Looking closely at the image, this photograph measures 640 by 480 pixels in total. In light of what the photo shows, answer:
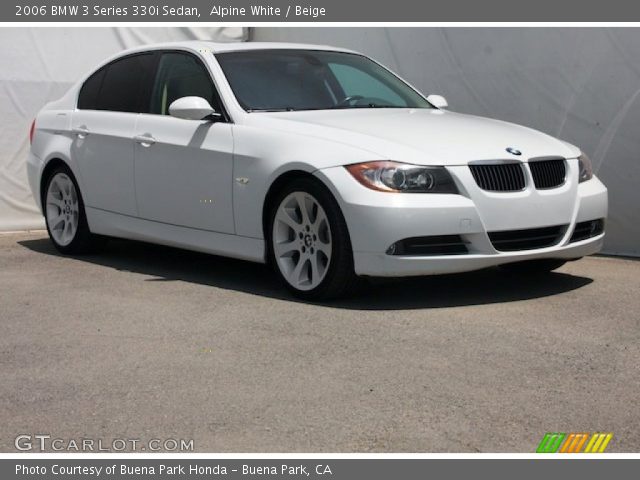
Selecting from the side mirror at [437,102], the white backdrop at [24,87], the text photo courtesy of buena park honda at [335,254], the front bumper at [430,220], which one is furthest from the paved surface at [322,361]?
the white backdrop at [24,87]

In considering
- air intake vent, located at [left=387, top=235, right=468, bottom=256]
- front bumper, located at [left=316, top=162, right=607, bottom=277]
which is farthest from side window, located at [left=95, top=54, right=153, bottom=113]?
air intake vent, located at [left=387, top=235, right=468, bottom=256]

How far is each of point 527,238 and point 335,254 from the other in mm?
1149

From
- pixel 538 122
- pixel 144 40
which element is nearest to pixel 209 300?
pixel 538 122

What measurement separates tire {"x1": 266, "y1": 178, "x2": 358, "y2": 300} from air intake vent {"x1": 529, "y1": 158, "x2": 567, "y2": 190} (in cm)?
124

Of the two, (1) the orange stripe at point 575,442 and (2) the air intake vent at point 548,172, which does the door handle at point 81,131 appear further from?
(1) the orange stripe at point 575,442

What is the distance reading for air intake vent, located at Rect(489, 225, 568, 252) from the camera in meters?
7.00

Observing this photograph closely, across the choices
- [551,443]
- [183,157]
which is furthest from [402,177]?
[551,443]

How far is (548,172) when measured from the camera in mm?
7336

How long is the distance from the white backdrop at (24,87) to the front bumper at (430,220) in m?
5.35

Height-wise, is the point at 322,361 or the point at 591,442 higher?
the point at 591,442

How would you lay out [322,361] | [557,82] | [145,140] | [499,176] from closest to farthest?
[322,361] → [499,176] → [145,140] → [557,82]

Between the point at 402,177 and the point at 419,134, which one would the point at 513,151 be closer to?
the point at 419,134

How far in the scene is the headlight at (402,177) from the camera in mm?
6816
